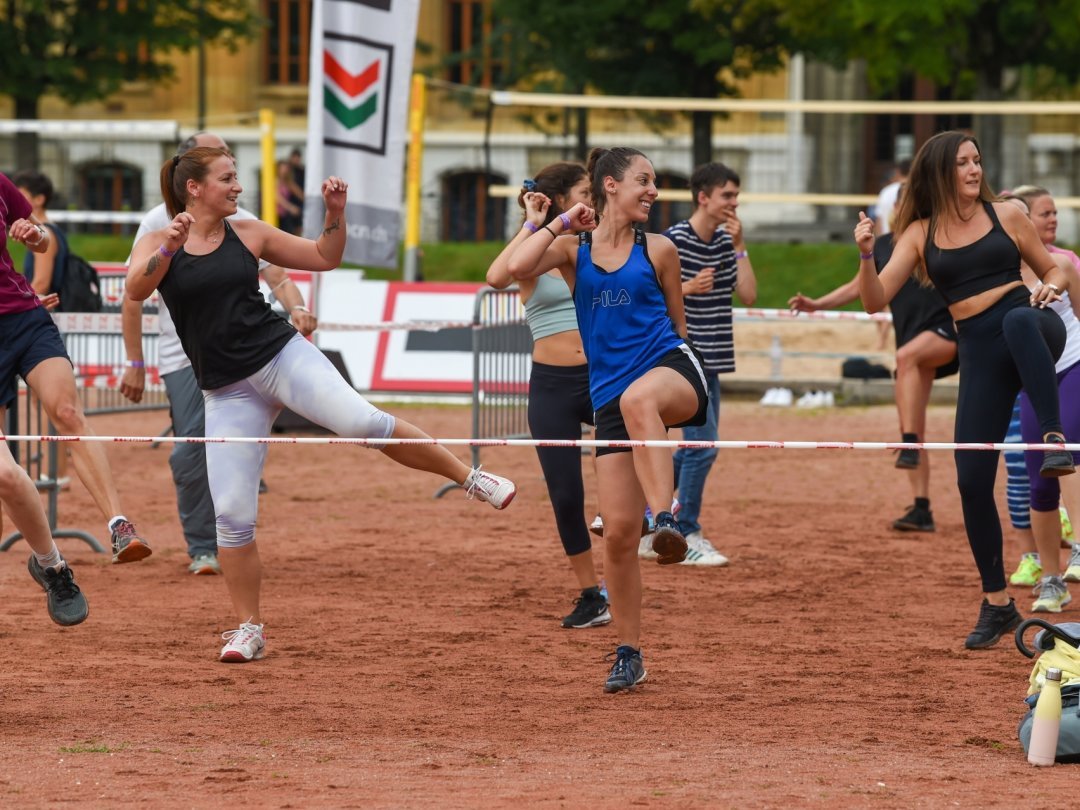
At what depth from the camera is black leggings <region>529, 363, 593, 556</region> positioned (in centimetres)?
824

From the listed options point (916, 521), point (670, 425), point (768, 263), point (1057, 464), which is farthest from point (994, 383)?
point (768, 263)

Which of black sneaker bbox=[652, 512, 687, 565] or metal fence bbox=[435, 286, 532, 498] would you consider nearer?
black sneaker bbox=[652, 512, 687, 565]

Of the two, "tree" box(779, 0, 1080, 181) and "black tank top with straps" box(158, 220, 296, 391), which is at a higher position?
"tree" box(779, 0, 1080, 181)

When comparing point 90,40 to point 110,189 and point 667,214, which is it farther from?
point 667,214

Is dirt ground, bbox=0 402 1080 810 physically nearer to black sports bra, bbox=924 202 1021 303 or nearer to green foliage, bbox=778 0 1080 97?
black sports bra, bbox=924 202 1021 303

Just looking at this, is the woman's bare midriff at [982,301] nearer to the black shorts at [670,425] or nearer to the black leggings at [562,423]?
the black shorts at [670,425]

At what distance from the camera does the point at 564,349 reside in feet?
27.0

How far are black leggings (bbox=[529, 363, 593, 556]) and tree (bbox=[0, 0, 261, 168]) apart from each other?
27853mm

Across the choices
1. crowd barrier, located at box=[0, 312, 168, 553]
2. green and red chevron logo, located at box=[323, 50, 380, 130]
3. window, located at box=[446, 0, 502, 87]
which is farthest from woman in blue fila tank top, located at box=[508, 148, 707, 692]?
window, located at box=[446, 0, 502, 87]

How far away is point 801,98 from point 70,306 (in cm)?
2828

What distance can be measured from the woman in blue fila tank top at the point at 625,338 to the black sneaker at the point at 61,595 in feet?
→ 7.05

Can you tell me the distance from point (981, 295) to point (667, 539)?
2.06 metres

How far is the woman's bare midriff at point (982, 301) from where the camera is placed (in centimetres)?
774

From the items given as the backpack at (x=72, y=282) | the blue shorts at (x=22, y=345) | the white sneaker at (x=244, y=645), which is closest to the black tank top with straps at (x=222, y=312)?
the blue shorts at (x=22, y=345)
